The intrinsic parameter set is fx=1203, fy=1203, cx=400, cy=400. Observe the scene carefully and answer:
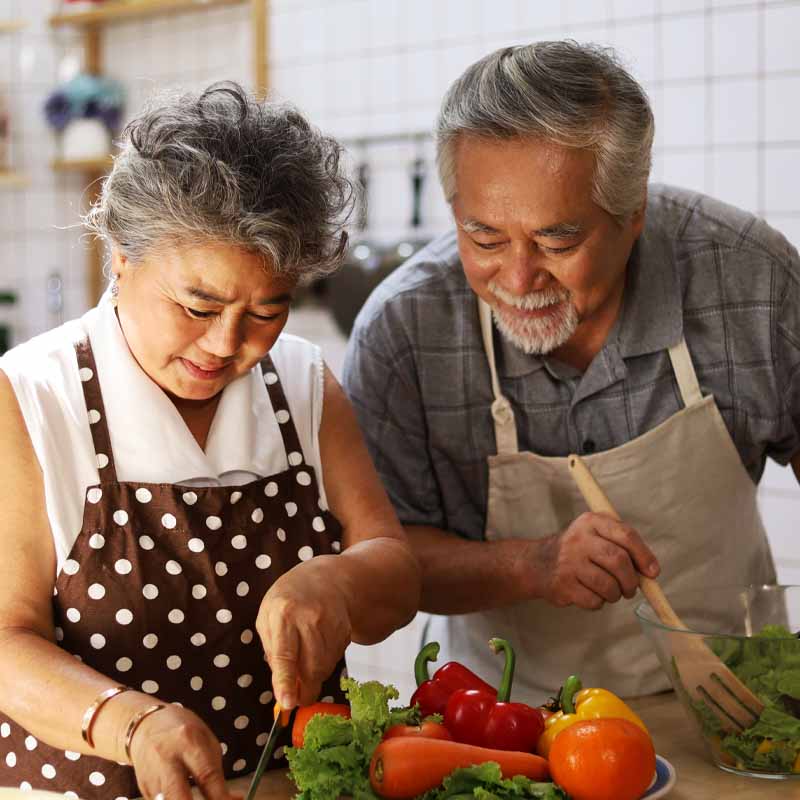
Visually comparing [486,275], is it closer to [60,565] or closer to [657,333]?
[657,333]

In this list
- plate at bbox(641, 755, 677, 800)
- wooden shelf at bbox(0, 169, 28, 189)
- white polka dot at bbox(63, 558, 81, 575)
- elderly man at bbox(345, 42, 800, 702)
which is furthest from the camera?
wooden shelf at bbox(0, 169, 28, 189)

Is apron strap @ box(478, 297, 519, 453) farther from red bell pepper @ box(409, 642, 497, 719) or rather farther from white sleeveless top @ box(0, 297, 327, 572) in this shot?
red bell pepper @ box(409, 642, 497, 719)

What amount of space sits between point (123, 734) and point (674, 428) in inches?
35.9

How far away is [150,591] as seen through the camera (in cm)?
130

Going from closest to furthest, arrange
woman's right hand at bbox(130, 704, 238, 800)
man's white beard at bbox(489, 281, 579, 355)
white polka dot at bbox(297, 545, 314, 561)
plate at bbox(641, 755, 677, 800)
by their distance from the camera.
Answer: woman's right hand at bbox(130, 704, 238, 800), plate at bbox(641, 755, 677, 800), white polka dot at bbox(297, 545, 314, 561), man's white beard at bbox(489, 281, 579, 355)

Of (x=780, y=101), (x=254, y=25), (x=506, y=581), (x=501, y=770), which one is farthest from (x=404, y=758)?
(x=254, y=25)

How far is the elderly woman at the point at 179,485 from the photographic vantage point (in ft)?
4.08

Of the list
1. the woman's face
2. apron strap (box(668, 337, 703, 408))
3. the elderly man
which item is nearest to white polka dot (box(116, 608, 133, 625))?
the woman's face

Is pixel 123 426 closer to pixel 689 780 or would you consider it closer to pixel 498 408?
pixel 498 408

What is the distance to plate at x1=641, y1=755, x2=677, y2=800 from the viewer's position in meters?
1.16

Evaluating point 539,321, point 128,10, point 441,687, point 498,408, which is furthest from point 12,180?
point 441,687

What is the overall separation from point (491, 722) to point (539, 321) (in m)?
0.57

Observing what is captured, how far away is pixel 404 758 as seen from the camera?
1.11 m

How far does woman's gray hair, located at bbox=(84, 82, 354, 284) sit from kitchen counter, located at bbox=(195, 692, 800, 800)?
552 millimetres
